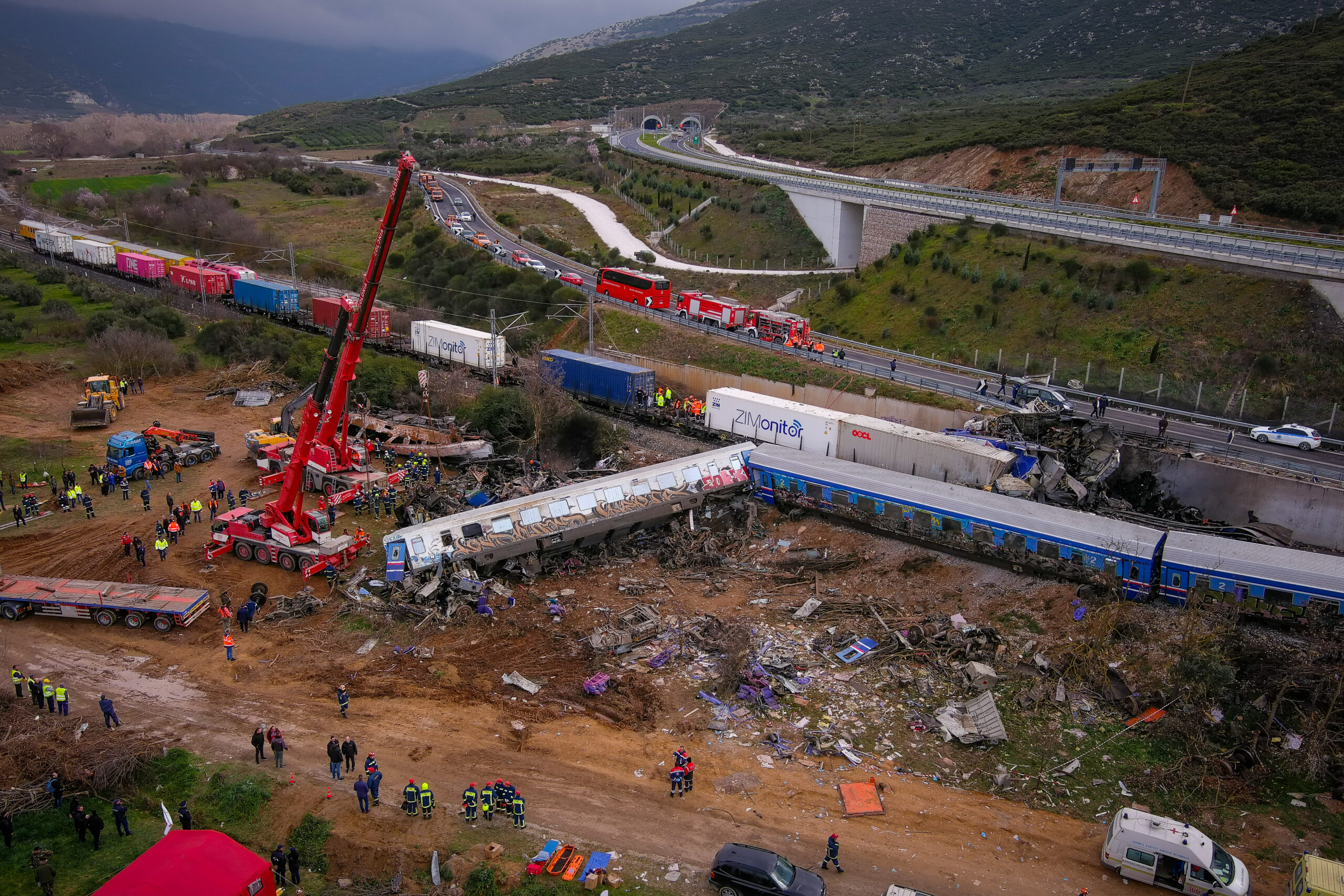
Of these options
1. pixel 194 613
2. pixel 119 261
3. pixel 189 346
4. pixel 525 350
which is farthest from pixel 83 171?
pixel 194 613

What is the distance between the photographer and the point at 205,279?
66.5 meters

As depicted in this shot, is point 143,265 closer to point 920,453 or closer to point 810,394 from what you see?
point 810,394

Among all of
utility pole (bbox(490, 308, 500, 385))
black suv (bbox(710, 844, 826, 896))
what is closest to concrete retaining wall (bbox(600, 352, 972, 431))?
utility pole (bbox(490, 308, 500, 385))

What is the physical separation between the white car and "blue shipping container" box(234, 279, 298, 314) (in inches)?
2288

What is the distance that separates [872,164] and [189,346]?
66575 millimetres

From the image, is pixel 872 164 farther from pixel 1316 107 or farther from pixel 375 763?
pixel 375 763

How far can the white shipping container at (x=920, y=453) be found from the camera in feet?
111

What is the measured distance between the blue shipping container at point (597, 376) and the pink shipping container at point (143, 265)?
136 ft

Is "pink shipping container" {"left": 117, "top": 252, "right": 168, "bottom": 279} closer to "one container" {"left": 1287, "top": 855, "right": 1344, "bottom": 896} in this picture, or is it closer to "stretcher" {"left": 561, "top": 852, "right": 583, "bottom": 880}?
"stretcher" {"left": 561, "top": 852, "right": 583, "bottom": 880}

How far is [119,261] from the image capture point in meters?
71.9

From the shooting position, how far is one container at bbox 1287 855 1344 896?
16281 mm

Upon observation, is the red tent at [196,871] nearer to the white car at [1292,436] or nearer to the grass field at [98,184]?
the white car at [1292,436]

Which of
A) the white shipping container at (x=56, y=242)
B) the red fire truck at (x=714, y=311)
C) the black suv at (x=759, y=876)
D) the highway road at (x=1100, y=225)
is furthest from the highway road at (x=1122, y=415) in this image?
the white shipping container at (x=56, y=242)

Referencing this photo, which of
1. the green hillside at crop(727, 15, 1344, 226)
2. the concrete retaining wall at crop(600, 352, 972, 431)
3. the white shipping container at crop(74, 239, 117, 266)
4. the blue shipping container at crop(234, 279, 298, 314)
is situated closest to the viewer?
the concrete retaining wall at crop(600, 352, 972, 431)
